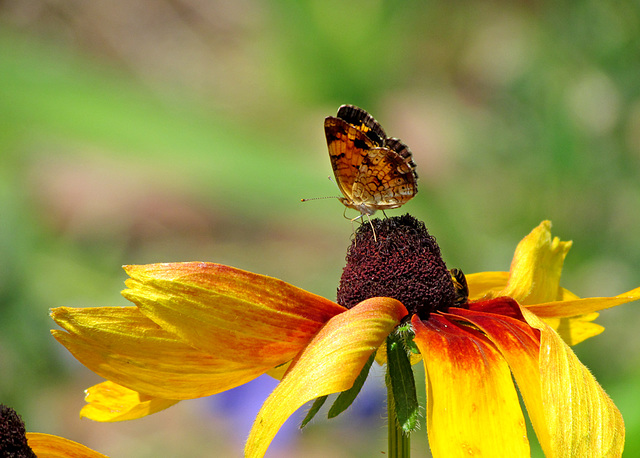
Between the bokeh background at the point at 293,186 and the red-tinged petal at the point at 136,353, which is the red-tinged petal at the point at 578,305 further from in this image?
the bokeh background at the point at 293,186

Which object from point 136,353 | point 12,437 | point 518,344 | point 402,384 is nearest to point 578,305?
point 518,344

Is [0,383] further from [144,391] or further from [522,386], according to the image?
[522,386]

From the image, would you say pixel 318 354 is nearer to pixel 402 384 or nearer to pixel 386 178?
pixel 402 384

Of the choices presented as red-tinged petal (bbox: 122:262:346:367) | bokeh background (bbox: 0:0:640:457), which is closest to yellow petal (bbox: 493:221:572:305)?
red-tinged petal (bbox: 122:262:346:367)

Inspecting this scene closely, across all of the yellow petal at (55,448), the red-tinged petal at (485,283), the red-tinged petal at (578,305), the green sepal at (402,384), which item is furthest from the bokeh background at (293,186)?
the yellow petal at (55,448)

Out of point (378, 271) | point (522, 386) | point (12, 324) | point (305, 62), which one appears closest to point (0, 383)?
point (12, 324)

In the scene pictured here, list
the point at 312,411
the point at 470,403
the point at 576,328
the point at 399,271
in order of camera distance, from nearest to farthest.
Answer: the point at 470,403 < the point at 312,411 < the point at 399,271 < the point at 576,328
